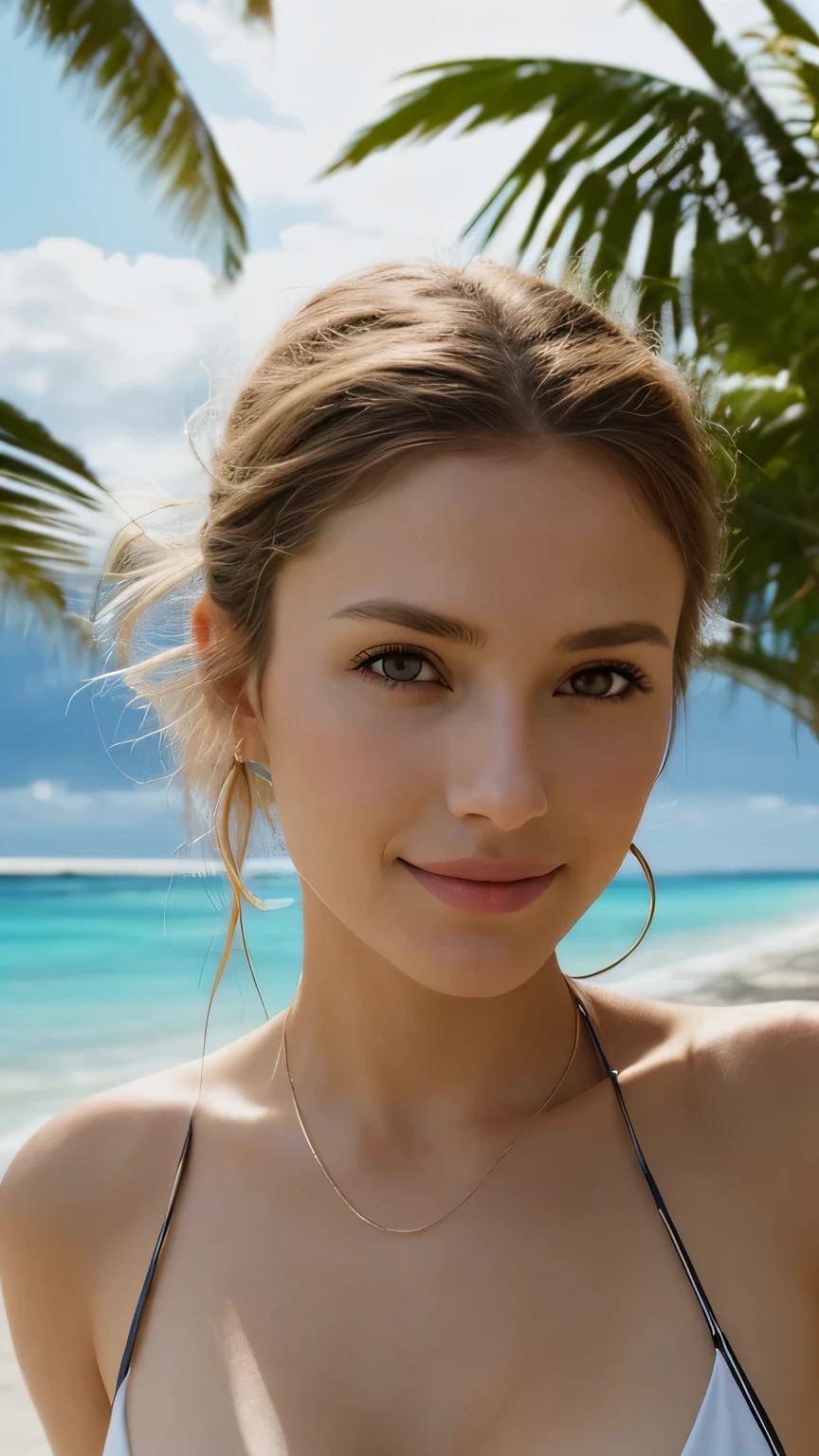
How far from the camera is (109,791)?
14.1m

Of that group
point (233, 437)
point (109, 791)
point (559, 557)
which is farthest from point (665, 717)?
point (109, 791)

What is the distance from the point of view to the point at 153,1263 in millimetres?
1190

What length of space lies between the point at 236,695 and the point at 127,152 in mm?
5063

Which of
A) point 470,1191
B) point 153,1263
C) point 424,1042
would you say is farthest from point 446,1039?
point 153,1263

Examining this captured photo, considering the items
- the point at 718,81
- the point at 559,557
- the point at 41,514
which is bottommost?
the point at 559,557

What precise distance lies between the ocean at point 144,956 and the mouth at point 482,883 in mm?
4064

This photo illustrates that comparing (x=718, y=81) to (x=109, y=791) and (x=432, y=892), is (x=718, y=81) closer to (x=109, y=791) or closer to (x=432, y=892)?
(x=432, y=892)

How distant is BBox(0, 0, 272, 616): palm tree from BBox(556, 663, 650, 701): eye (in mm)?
4809

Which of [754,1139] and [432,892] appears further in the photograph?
[754,1139]

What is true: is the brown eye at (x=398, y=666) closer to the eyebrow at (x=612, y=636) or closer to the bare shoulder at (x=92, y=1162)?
the eyebrow at (x=612, y=636)

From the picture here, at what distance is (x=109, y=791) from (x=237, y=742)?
13279 mm

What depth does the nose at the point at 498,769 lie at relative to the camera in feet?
3.03

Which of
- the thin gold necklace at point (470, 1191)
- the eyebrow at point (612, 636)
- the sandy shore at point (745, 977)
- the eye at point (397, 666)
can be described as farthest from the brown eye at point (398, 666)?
the sandy shore at point (745, 977)

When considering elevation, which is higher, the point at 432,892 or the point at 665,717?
the point at 665,717
